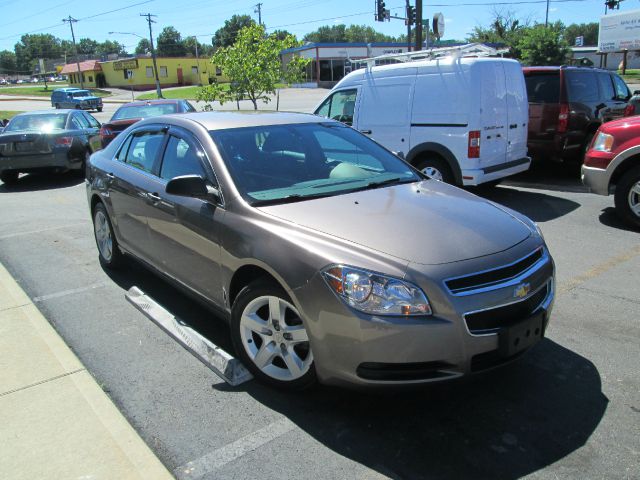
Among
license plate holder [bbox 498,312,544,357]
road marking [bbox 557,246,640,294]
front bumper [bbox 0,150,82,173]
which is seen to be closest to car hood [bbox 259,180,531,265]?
license plate holder [bbox 498,312,544,357]

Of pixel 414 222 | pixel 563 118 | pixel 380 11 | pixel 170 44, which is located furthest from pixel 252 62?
pixel 170 44

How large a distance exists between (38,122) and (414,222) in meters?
11.5

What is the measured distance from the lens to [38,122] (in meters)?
12.2

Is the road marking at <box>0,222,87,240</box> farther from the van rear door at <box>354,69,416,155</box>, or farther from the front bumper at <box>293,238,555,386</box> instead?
the front bumper at <box>293,238,555,386</box>

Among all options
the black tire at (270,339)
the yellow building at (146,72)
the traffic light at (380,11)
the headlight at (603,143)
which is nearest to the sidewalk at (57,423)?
the black tire at (270,339)

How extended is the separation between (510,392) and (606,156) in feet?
15.7

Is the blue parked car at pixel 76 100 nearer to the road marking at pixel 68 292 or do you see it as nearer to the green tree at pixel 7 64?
the road marking at pixel 68 292

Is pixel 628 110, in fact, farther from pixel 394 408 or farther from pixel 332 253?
pixel 332 253

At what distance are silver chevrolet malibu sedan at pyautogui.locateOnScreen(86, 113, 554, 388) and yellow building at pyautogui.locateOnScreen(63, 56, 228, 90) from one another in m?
74.0

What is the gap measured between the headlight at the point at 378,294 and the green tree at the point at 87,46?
193061mm

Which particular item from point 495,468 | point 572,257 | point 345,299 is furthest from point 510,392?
point 572,257

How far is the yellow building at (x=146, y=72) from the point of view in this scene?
7750 centimetres

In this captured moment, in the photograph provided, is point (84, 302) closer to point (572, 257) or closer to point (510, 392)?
point (510, 392)

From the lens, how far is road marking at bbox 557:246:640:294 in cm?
488
